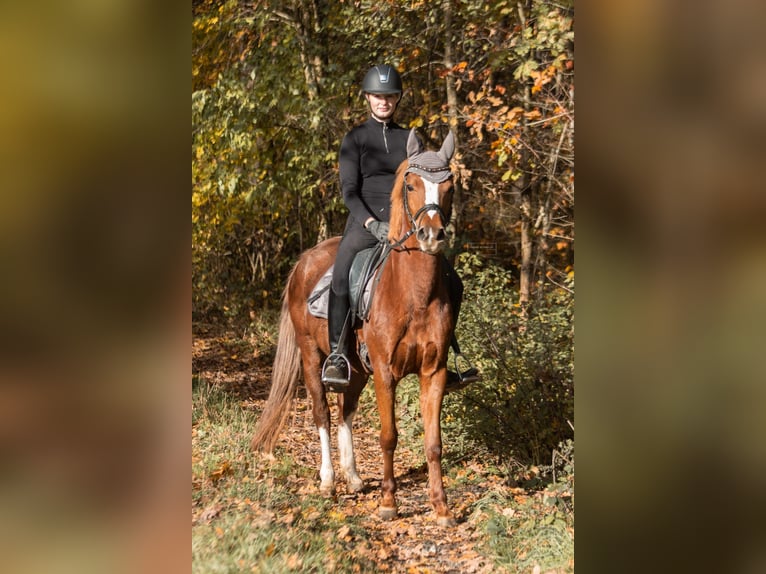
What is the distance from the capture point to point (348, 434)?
20.0 ft

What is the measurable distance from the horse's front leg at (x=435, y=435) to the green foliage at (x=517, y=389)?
4.62 ft

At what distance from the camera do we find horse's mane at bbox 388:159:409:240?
15.2ft

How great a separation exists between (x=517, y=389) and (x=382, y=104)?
3.05 m

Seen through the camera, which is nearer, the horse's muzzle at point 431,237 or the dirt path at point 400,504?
the horse's muzzle at point 431,237

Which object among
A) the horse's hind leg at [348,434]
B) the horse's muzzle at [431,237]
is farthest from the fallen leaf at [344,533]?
the horse's muzzle at [431,237]

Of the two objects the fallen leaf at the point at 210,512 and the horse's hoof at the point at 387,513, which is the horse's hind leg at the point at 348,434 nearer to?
the horse's hoof at the point at 387,513

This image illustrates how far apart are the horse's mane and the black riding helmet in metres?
0.68

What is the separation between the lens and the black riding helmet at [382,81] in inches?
197

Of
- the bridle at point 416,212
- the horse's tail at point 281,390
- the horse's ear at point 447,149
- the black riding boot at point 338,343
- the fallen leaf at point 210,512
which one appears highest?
the horse's ear at point 447,149

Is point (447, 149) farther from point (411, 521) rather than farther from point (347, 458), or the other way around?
point (347, 458)
